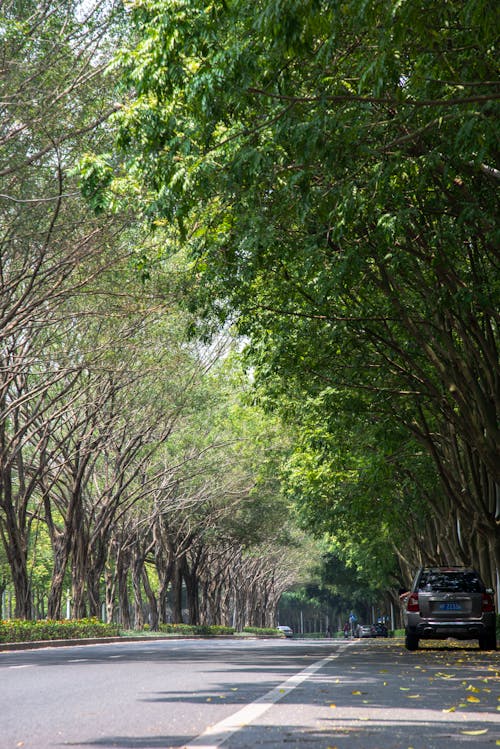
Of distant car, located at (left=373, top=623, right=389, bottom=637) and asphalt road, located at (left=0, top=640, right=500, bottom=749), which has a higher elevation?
asphalt road, located at (left=0, top=640, right=500, bottom=749)

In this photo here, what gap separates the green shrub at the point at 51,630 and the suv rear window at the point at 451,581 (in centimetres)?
1006

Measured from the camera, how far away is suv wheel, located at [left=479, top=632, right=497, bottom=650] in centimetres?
1867

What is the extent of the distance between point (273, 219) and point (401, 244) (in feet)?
8.08

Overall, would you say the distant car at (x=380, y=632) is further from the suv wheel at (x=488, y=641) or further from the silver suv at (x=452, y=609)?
the silver suv at (x=452, y=609)

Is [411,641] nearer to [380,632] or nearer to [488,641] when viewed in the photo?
[488,641]

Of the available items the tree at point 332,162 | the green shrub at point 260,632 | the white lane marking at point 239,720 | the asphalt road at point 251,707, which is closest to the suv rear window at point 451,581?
the tree at point 332,162

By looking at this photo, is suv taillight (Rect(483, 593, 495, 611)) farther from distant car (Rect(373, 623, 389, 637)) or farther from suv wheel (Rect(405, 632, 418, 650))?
distant car (Rect(373, 623, 389, 637))

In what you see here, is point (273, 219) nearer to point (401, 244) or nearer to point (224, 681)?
point (401, 244)

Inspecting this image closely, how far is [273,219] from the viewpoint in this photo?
1294cm

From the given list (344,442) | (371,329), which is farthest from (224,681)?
(344,442)

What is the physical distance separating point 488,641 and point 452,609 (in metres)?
1.14

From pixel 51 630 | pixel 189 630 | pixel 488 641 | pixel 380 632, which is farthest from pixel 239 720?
pixel 380 632

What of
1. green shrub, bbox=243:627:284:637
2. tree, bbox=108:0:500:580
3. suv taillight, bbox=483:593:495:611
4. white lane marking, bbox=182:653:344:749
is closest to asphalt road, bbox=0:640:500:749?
white lane marking, bbox=182:653:344:749

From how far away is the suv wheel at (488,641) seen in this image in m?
18.7
